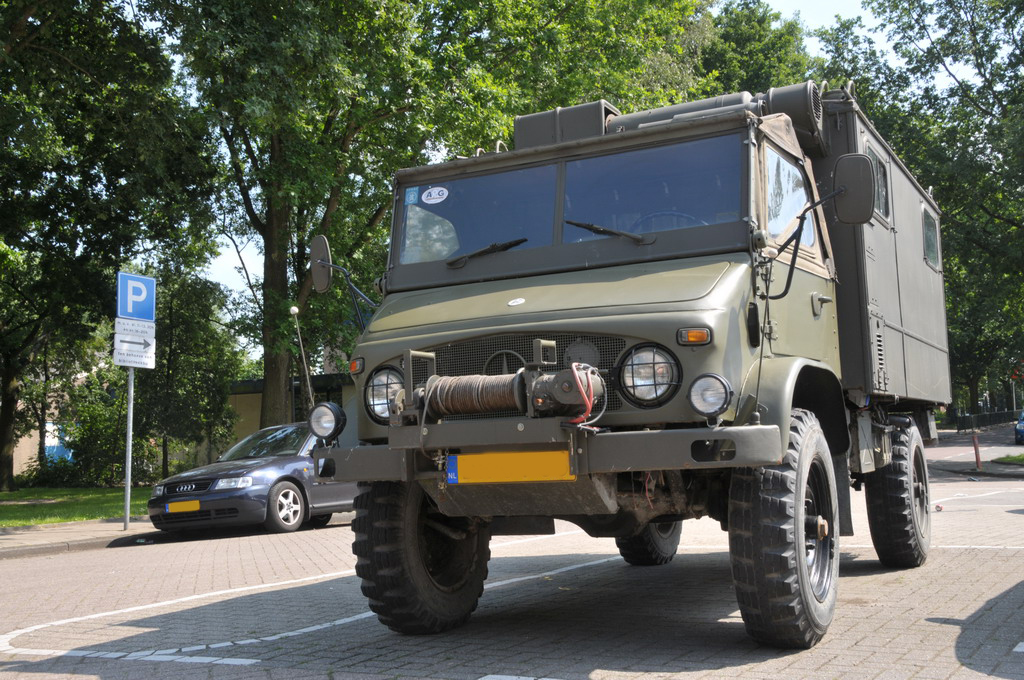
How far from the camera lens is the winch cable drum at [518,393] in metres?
4.95

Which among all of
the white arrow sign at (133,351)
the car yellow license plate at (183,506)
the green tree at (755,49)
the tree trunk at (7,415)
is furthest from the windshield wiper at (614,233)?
the green tree at (755,49)

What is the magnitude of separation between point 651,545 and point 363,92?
14.3 m

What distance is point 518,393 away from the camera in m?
5.12

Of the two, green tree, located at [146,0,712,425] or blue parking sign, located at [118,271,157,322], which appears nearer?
blue parking sign, located at [118,271,157,322]

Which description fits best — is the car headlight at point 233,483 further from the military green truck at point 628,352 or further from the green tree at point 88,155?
the military green truck at point 628,352

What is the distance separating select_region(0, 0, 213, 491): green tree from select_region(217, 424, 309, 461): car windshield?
184 inches

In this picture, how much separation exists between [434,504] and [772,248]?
245 cm

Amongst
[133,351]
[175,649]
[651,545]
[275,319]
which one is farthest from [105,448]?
[175,649]

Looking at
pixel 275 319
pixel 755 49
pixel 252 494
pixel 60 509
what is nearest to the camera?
pixel 252 494

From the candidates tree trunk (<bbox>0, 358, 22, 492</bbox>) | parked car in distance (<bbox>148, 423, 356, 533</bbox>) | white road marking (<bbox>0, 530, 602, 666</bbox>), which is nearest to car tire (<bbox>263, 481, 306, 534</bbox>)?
parked car in distance (<bbox>148, 423, 356, 533</bbox>)

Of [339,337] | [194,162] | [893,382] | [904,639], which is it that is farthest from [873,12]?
[904,639]

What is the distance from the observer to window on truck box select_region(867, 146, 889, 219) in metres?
8.12

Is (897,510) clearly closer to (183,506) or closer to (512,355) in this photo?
(512,355)

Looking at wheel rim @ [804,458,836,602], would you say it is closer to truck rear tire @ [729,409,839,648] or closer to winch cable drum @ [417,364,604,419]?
truck rear tire @ [729,409,839,648]
